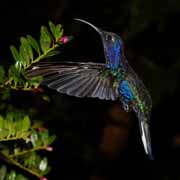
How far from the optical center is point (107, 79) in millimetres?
1383

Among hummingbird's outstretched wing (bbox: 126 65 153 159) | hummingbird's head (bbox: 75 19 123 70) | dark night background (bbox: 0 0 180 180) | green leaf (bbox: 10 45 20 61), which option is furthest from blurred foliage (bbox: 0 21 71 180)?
dark night background (bbox: 0 0 180 180)

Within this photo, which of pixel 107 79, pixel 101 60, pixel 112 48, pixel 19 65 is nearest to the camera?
pixel 19 65

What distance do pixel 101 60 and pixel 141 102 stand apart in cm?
122

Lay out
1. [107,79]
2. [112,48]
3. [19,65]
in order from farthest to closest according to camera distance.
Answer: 1. [107,79]
2. [112,48]
3. [19,65]

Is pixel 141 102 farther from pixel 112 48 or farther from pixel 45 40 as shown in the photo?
pixel 45 40

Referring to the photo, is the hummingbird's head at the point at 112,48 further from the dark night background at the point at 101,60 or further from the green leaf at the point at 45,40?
the dark night background at the point at 101,60

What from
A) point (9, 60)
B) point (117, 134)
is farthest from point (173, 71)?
point (9, 60)

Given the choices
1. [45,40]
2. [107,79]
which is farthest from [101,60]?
[45,40]

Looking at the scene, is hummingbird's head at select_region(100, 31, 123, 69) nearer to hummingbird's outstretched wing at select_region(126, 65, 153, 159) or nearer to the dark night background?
hummingbird's outstretched wing at select_region(126, 65, 153, 159)

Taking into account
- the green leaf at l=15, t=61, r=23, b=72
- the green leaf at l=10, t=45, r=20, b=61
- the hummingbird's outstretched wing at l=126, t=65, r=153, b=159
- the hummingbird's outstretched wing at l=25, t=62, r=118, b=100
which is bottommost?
the hummingbird's outstretched wing at l=126, t=65, r=153, b=159

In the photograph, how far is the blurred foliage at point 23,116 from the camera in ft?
3.67

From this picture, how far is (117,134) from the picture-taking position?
291cm

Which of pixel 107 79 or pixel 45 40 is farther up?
pixel 45 40

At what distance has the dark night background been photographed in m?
2.42
